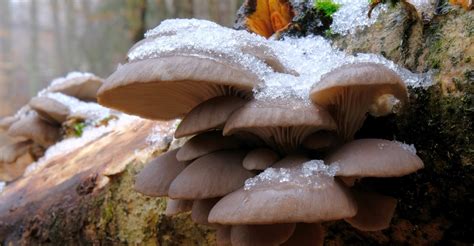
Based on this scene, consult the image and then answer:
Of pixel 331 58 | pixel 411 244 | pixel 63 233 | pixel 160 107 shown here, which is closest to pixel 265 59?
pixel 331 58

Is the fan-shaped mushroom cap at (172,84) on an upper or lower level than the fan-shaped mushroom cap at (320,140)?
upper

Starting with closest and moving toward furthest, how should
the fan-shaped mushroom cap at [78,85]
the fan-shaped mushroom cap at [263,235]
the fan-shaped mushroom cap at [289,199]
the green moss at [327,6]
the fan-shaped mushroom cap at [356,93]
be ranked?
the fan-shaped mushroom cap at [289,199] → the fan-shaped mushroom cap at [356,93] → the fan-shaped mushroom cap at [263,235] → the green moss at [327,6] → the fan-shaped mushroom cap at [78,85]

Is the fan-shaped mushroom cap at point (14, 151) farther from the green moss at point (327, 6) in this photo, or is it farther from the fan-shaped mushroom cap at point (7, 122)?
the green moss at point (327, 6)

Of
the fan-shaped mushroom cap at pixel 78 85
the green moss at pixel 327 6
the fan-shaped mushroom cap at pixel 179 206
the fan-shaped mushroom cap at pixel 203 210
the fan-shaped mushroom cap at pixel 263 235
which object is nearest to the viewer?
the fan-shaped mushroom cap at pixel 263 235

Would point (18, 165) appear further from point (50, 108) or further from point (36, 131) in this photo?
point (50, 108)

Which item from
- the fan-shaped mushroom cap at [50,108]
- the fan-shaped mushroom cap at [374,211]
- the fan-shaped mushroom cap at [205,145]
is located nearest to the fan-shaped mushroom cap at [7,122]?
the fan-shaped mushroom cap at [50,108]

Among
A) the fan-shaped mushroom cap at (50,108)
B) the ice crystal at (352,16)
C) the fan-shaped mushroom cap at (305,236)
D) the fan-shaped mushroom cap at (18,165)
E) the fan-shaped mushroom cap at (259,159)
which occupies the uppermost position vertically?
the ice crystal at (352,16)

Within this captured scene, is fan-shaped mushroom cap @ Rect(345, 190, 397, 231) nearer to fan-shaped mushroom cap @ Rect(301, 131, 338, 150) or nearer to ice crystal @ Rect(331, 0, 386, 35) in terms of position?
fan-shaped mushroom cap @ Rect(301, 131, 338, 150)
